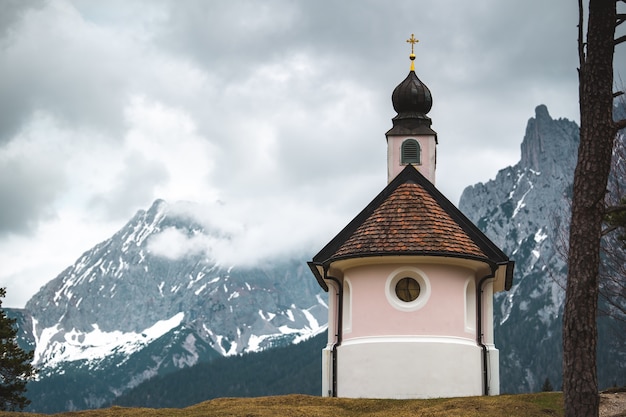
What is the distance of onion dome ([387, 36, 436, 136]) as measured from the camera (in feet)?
126

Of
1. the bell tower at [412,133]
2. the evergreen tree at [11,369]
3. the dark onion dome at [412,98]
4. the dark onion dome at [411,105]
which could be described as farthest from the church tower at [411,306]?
the evergreen tree at [11,369]

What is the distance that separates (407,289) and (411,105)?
10.8m

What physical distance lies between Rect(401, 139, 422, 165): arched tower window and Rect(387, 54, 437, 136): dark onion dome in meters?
0.63

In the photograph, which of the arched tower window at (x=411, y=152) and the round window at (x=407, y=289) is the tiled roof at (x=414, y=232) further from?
the arched tower window at (x=411, y=152)

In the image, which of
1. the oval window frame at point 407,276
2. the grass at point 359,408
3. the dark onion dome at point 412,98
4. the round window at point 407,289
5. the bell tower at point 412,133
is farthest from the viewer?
the dark onion dome at point 412,98

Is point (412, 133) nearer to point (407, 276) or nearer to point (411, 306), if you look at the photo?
point (407, 276)

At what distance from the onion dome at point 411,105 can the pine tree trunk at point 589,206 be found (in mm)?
22289

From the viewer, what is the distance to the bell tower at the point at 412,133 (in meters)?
37.5

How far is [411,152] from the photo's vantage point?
124ft

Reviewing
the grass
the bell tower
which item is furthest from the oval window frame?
the bell tower

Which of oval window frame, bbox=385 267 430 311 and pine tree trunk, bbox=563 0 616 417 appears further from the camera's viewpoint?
oval window frame, bbox=385 267 430 311

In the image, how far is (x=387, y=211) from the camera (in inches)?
1242

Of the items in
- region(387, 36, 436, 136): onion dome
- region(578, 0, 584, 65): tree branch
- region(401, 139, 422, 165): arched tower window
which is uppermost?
region(387, 36, 436, 136): onion dome

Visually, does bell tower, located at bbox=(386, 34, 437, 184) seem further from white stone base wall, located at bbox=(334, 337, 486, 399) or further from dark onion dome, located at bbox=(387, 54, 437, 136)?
white stone base wall, located at bbox=(334, 337, 486, 399)
